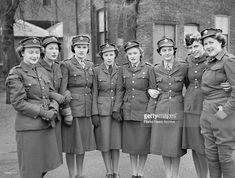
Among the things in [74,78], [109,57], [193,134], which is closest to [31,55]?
[74,78]

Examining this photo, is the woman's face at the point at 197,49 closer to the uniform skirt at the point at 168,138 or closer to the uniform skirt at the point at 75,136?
the uniform skirt at the point at 168,138

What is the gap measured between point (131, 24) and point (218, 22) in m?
9.04

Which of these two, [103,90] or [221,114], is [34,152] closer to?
[103,90]

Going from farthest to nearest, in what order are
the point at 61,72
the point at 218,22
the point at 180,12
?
the point at 218,22
the point at 180,12
the point at 61,72

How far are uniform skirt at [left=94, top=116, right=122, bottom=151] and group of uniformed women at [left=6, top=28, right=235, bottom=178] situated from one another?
0.02m

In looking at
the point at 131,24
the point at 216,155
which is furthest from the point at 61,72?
the point at 131,24

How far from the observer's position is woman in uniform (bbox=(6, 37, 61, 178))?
3854 mm

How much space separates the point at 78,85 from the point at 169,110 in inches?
54.7

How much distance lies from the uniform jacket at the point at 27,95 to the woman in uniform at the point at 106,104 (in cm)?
95

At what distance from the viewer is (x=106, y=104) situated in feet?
15.9

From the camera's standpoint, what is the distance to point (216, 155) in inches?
155

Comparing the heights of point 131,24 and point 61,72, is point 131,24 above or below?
above

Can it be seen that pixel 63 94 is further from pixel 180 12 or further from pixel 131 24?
pixel 180 12

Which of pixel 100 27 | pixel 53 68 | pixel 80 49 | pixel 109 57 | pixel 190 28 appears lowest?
pixel 53 68
